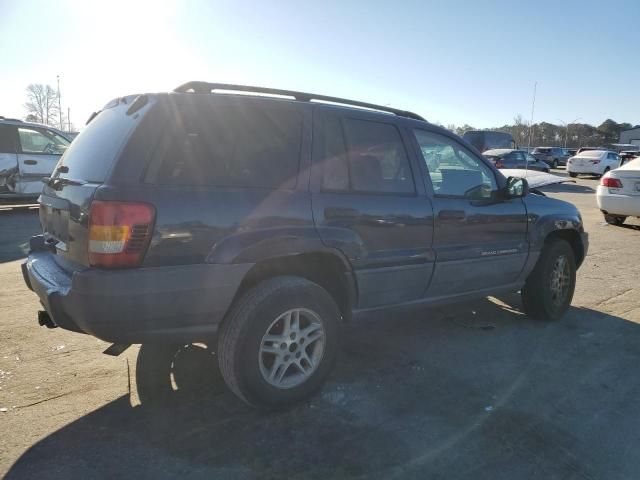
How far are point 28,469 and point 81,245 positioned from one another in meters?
1.10

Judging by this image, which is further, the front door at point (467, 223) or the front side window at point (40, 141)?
the front side window at point (40, 141)

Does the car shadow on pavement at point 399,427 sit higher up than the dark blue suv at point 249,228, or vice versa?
the dark blue suv at point 249,228

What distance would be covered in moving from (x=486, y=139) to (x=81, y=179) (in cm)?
2321

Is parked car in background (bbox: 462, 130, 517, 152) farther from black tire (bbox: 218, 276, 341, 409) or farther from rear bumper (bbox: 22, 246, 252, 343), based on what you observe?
rear bumper (bbox: 22, 246, 252, 343)

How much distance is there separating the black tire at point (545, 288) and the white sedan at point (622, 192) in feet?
20.9

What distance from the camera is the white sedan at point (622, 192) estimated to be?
9.98 m

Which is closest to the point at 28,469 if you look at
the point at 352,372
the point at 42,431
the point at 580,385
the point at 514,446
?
the point at 42,431

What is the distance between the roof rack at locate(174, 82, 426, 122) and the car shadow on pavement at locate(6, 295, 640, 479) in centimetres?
153

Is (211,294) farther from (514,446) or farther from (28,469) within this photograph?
(514,446)

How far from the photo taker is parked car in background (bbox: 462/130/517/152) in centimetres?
2367

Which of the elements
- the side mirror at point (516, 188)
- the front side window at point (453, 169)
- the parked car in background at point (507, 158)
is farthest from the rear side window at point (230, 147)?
the parked car in background at point (507, 158)

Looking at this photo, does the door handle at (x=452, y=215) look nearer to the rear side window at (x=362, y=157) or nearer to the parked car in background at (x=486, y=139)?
the rear side window at (x=362, y=157)

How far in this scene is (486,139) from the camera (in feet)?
77.9

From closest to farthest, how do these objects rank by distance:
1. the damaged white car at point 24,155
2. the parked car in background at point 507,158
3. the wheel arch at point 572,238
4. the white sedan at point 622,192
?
the wheel arch at point 572,238
the white sedan at point 622,192
the damaged white car at point 24,155
the parked car in background at point 507,158
